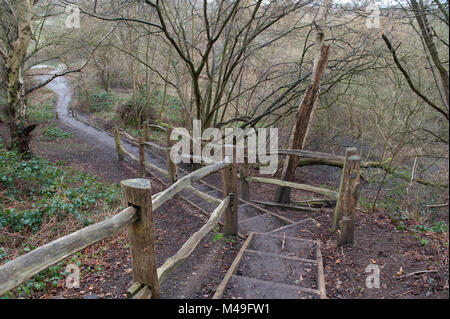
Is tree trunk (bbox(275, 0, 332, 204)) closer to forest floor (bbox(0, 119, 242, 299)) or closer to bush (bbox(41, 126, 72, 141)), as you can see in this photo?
forest floor (bbox(0, 119, 242, 299))

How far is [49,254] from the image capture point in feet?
5.32

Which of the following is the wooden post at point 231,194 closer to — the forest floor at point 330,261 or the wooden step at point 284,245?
the forest floor at point 330,261

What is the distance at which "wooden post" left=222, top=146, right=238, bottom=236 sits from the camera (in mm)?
4012

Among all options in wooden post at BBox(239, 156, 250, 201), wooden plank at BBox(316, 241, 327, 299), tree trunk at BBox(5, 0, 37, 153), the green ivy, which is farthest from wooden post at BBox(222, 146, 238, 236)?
tree trunk at BBox(5, 0, 37, 153)

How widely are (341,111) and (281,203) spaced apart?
7.29m

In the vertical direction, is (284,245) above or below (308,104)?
below

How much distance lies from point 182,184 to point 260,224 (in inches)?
87.8

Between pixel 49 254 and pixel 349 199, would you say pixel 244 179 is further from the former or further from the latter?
pixel 49 254

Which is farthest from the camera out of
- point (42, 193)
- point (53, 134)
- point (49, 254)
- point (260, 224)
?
point (53, 134)

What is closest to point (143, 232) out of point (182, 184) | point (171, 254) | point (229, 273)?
point (182, 184)

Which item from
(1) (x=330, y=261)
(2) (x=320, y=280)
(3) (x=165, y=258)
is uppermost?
(2) (x=320, y=280)
